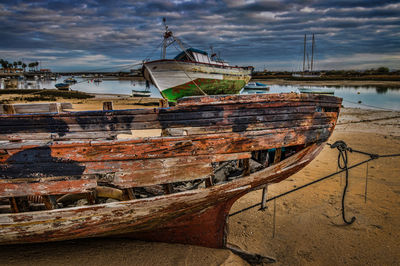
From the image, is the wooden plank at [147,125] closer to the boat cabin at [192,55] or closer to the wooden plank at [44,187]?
the wooden plank at [44,187]

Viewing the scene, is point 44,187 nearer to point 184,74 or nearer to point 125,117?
point 125,117

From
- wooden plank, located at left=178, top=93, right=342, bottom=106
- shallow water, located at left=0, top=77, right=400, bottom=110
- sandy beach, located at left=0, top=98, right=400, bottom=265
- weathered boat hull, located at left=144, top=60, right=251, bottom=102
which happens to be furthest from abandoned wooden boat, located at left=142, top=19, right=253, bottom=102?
wooden plank, located at left=178, top=93, right=342, bottom=106

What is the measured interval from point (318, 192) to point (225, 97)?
4.05 m

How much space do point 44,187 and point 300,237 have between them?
403cm

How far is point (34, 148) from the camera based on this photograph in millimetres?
2576

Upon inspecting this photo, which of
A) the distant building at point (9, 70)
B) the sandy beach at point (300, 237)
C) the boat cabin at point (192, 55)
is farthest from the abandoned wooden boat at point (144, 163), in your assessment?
the distant building at point (9, 70)

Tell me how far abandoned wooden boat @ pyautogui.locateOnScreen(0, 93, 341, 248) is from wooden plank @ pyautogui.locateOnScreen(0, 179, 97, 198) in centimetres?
1

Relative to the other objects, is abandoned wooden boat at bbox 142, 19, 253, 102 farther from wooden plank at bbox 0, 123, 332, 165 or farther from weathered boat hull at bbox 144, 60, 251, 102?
wooden plank at bbox 0, 123, 332, 165

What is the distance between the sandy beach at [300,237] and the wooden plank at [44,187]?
1.22 metres

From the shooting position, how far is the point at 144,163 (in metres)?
2.83

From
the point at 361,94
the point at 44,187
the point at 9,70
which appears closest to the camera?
the point at 44,187

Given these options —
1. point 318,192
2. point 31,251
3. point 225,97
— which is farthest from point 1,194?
point 318,192

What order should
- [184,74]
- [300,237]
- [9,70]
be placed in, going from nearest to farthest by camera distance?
[300,237] → [184,74] → [9,70]

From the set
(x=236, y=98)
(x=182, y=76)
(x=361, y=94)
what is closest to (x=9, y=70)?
(x=182, y=76)
